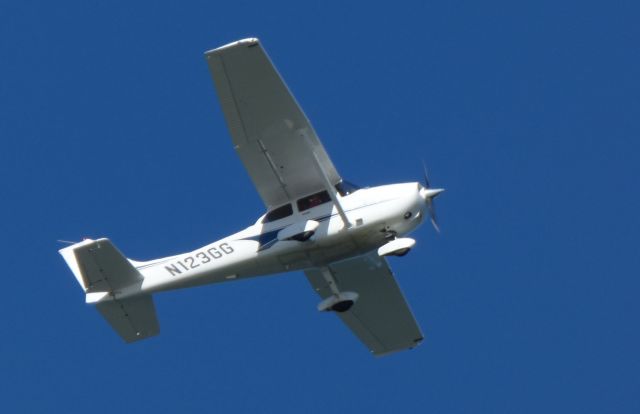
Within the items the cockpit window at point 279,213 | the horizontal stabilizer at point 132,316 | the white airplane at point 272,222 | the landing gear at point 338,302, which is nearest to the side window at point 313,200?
the white airplane at point 272,222

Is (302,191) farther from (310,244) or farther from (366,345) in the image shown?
(366,345)

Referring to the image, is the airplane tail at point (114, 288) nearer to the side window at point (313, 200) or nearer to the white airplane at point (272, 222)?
the white airplane at point (272, 222)

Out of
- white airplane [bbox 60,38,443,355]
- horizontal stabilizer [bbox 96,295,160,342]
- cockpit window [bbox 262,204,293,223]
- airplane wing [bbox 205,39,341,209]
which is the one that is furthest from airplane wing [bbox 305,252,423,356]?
horizontal stabilizer [bbox 96,295,160,342]

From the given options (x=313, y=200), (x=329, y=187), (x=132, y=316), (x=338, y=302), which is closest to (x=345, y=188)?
(x=329, y=187)

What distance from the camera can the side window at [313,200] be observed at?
2611 cm

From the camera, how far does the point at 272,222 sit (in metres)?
26.4

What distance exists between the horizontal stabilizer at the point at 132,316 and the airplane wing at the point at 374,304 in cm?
323

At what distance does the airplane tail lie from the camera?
26312mm

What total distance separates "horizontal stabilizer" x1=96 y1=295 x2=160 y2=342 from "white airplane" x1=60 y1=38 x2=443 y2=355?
0.02 meters

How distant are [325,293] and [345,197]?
3053 millimetres

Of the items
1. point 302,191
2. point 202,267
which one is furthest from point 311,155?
point 202,267

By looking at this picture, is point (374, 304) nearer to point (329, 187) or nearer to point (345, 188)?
point (345, 188)

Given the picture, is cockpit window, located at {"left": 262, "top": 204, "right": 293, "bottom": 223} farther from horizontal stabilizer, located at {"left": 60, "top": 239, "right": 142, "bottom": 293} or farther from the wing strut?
horizontal stabilizer, located at {"left": 60, "top": 239, "right": 142, "bottom": 293}

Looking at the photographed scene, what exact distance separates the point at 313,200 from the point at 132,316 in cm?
434
